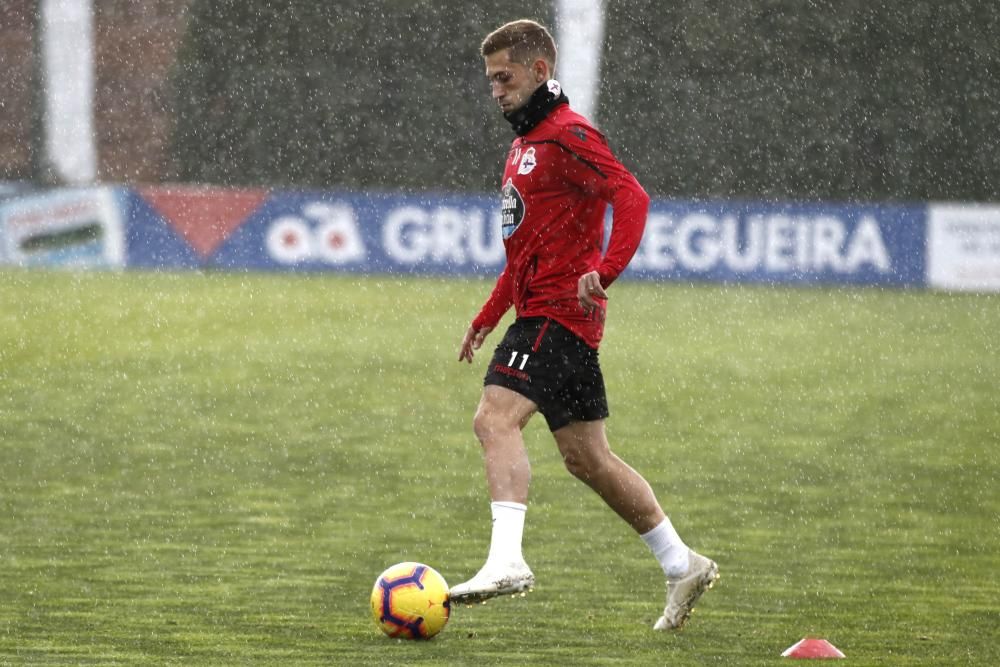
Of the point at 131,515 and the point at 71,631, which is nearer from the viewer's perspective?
the point at 71,631

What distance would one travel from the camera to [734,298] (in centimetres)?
1936

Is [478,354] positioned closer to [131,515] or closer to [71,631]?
[131,515]

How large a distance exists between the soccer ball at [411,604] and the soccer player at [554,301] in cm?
27

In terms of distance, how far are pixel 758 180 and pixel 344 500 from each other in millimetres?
20879

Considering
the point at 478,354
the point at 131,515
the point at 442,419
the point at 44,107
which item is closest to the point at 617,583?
the point at 131,515

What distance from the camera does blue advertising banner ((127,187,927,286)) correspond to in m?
20.8

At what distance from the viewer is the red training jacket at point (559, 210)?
223 inches

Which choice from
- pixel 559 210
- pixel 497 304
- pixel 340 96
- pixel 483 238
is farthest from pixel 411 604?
pixel 340 96

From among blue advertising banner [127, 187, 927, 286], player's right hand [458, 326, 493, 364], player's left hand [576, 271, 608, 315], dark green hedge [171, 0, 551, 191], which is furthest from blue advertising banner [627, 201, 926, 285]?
player's left hand [576, 271, 608, 315]

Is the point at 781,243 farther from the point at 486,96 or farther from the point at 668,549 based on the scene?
the point at 668,549

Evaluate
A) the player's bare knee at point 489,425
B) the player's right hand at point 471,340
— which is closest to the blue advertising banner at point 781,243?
the player's right hand at point 471,340

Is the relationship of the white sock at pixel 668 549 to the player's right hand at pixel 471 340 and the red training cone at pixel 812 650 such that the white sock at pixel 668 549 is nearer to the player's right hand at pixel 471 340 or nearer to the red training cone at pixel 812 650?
the red training cone at pixel 812 650

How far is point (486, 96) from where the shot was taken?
100 feet

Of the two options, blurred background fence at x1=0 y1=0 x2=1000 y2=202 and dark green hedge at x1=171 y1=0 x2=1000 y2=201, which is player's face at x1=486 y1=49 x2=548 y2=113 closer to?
dark green hedge at x1=171 y1=0 x2=1000 y2=201
